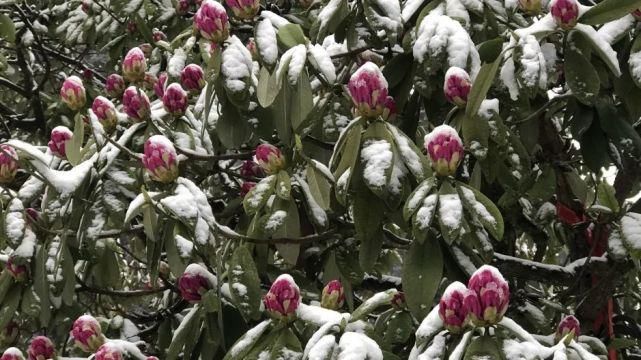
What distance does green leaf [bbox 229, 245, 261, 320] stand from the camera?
5.58 ft

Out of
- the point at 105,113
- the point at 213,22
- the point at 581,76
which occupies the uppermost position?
the point at 213,22

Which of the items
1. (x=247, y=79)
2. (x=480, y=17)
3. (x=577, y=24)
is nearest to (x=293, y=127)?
(x=247, y=79)

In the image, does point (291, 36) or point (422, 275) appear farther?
point (291, 36)

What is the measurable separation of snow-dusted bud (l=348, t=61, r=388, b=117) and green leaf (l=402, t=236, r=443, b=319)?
0.25 m

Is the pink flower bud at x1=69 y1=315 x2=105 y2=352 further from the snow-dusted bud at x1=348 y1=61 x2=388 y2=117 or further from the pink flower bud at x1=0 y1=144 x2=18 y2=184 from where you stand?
the snow-dusted bud at x1=348 y1=61 x2=388 y2=117

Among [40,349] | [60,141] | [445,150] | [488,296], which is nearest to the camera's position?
[488,296]

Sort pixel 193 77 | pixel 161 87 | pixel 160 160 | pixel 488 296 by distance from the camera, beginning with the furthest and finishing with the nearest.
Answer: pixel 161 87 → pixel 193 77 → pixel 160 160 → pixel 488 296

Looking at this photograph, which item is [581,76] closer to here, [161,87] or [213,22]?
[213,22]

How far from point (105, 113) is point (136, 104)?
8cm

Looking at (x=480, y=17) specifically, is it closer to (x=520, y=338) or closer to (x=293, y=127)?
(x=293, y=127)

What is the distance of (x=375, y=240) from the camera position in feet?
5.21

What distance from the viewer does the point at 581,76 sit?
153 cm

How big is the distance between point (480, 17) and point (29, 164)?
1011 millimetres

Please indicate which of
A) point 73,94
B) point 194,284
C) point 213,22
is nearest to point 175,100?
point 73,94
